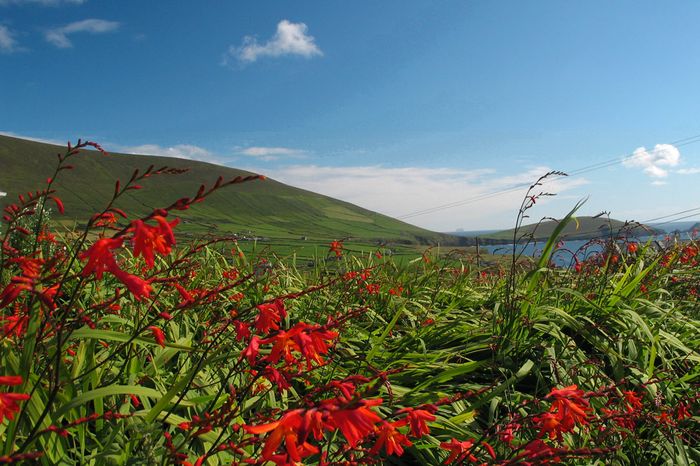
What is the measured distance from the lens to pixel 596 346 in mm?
2844

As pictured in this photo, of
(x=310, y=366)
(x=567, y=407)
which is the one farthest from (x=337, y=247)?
(x=567, y=407)

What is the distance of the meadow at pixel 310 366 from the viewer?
3.74 feet

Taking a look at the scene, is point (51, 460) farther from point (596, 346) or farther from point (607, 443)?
point (596, 346)

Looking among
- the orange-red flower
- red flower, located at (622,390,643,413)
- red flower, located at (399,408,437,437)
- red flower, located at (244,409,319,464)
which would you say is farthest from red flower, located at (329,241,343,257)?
red flower, located at (244,409,319,464)

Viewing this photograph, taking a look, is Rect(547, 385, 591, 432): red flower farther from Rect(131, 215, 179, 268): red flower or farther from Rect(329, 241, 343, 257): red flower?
Rect(329, 241, 343, 257): red flower

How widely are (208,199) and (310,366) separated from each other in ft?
356

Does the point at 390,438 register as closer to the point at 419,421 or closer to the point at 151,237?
the point at 419,421

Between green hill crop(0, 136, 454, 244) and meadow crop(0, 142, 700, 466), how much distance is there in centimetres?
9933

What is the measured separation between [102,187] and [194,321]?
136 meters

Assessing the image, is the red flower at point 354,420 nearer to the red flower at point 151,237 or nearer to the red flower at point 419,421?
the red flower at point 419,421

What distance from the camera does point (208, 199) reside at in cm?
10381

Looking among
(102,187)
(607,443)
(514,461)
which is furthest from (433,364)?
(102,187)

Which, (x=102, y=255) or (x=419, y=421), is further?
(x=419, y=421)

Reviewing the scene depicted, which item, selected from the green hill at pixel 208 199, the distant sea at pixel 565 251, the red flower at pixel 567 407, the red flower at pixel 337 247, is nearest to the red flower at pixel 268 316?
the red flower at pixel 567 407
